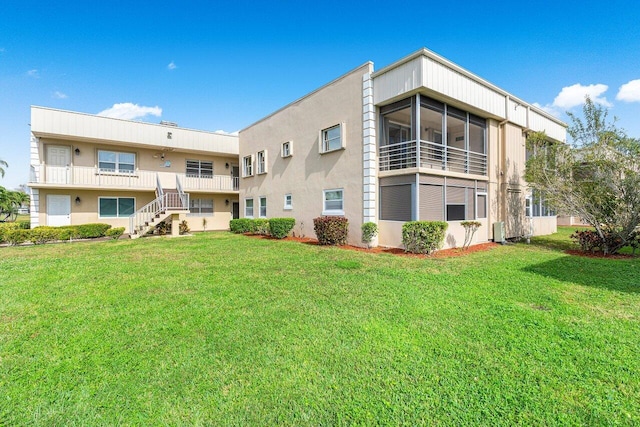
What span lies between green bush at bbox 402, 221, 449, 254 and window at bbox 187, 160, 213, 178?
1593 cm

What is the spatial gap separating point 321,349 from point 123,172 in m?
19.2

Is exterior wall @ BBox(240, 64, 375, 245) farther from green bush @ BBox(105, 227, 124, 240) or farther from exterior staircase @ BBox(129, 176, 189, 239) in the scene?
green bush @ BBox(105, 227, 124, 240)

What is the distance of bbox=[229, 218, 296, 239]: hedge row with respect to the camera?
14.0m

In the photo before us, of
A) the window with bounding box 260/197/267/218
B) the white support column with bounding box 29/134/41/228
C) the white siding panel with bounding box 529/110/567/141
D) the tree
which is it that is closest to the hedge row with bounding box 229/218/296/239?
the window with bounding box 260/197/267/218

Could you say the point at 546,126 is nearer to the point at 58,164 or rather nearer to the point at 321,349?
the point at 321,349

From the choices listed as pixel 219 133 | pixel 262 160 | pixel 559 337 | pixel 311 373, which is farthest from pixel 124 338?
pixel 219 133

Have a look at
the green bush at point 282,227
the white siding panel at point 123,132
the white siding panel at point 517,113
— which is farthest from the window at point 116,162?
the white siding panel at point 517,113

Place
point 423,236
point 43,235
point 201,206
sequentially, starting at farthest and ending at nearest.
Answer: point 201,206, point 43,235, point 423,236

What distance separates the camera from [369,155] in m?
10.7

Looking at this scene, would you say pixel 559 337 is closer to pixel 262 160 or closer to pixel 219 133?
pixel 262 160

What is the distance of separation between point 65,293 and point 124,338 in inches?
121

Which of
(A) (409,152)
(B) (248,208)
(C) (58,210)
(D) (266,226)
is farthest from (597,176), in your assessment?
(C) (58,210)

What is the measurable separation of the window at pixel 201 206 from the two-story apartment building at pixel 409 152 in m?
7.22

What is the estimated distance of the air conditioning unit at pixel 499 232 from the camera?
12.1 meters
